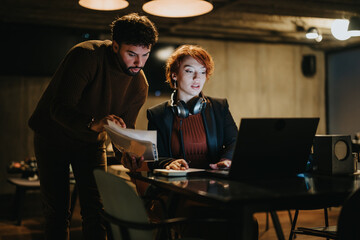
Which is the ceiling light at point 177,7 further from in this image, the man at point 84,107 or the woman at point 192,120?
the man at point 84,107

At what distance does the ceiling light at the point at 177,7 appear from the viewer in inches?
111

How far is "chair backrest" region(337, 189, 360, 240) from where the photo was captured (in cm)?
130

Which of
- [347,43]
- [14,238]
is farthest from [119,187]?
[347,43]

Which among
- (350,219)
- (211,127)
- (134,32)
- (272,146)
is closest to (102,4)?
(134,32)

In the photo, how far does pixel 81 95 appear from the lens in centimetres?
228

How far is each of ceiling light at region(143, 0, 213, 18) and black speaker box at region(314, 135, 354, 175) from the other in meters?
1.29

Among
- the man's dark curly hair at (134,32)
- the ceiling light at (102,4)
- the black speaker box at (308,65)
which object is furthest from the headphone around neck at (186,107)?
the black speaker box at (308,65)

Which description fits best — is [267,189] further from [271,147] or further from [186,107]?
[186,107]

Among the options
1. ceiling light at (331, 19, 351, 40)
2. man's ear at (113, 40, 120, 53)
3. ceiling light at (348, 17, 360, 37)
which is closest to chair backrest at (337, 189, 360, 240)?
man's ear at (113, 40, 120, 53)

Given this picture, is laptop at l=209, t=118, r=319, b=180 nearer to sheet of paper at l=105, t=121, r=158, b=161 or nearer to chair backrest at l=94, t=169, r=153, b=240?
sheet of paper at l=105, t=121, r=158, b=161

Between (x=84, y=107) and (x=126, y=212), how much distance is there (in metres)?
0.94

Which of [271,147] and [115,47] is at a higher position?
[115,47]

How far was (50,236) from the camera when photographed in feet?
7.36

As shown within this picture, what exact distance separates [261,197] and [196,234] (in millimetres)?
899
